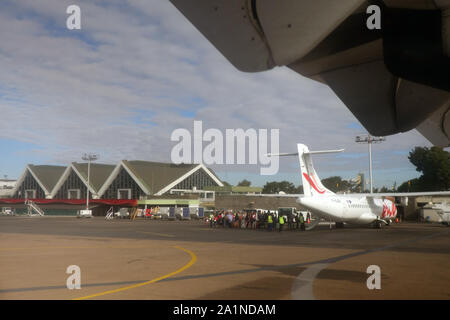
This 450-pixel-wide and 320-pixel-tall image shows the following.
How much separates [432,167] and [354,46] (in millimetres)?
59633

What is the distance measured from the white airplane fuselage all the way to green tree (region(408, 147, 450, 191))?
2480 centimetres

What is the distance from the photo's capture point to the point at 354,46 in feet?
14.4

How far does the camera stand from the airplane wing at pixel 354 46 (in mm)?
3170

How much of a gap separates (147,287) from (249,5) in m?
6.95

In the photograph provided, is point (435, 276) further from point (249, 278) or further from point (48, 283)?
point (48, 283)

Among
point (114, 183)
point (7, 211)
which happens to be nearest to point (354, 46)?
point (114, 183)

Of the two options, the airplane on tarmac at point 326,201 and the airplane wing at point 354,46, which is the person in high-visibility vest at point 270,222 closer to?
the airplane on tarmac at point 326,201

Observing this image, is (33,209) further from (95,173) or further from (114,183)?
(114,183)

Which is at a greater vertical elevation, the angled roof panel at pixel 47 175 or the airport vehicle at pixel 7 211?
the angled roof panel at pixel 47 175

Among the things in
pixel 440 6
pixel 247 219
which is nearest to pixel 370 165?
pixel 247 219

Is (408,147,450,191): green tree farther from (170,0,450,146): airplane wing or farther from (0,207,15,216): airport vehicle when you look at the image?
(0,207,15,216): airport vehicle

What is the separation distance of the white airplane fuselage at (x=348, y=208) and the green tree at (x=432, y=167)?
81.4 feet

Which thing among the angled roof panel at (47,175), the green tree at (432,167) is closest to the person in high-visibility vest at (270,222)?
the green tree at (432,167)
